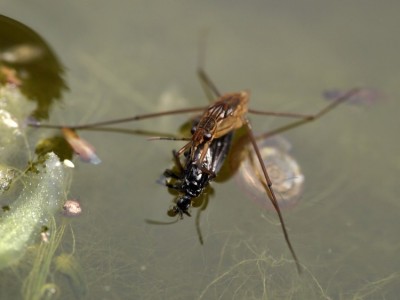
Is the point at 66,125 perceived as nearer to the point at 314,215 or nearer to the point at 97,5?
the point at 97,5

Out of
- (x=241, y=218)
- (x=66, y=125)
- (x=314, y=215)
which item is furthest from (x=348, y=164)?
(x=66, y=125)

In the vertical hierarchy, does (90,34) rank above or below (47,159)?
above

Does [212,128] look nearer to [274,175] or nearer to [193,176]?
[193,176]

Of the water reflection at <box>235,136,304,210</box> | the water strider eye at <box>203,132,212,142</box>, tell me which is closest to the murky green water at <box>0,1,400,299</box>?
the water reflection at <box>235,136,304,210</box>

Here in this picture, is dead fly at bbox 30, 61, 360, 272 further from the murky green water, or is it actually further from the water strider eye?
the murky green water

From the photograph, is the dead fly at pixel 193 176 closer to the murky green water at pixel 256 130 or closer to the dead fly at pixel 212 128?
the dead fly at pixel 212 128

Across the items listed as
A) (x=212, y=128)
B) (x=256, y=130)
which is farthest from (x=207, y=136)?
(x=256, y=130)
